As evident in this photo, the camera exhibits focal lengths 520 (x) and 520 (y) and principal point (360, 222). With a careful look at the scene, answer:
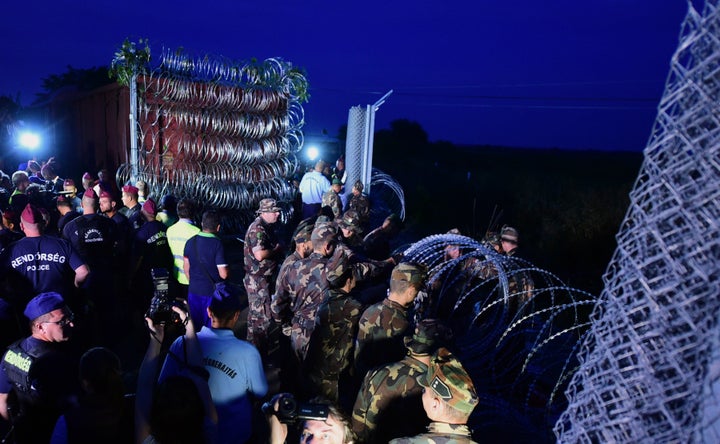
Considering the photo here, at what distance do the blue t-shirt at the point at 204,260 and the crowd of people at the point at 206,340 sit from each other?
0.02 metres

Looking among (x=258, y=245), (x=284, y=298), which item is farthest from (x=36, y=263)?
(x=284, y=298)

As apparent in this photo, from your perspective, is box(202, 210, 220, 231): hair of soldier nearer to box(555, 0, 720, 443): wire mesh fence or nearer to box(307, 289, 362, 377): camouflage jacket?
box(307, 289, 362, 377): camouflage jacket

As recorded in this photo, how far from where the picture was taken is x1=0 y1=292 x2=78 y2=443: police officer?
11.0 feet

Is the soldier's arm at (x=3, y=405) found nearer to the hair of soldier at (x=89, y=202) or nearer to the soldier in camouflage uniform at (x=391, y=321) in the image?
the soldier in camouflage uniform at (x=391, y=321)

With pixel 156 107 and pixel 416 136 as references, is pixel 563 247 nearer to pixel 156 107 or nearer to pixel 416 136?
pixel 156 107

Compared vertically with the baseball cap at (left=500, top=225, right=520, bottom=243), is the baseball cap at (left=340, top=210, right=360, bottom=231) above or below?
above

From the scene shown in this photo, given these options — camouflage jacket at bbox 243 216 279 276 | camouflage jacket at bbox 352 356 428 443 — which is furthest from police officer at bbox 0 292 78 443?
camouflage jacket at bbox 243 216 279 276

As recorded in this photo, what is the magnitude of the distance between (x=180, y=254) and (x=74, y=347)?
181 cm

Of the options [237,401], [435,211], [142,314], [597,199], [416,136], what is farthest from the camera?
[416,136]

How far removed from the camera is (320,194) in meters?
11.7

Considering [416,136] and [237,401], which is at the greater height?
[416,136]

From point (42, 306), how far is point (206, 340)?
1.22 meters

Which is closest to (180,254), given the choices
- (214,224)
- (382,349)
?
(214,224)

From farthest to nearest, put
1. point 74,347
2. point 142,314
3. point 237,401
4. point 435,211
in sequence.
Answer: point 435,211
point 142,314
point 74,347
point 237,401
